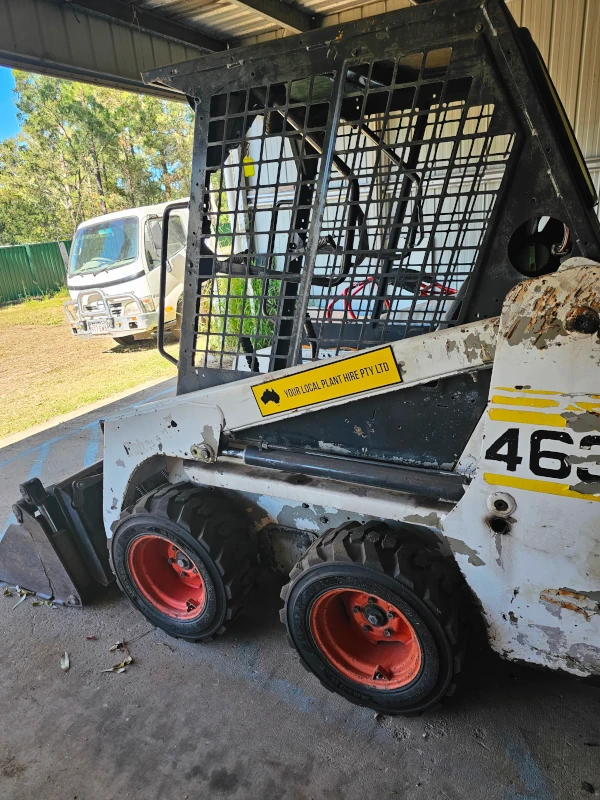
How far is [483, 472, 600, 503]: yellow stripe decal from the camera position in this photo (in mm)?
1642

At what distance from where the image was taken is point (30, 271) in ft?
57.5

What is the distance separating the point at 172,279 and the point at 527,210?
8.99 metres

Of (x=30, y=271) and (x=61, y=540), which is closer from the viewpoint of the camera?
(x=61, y=540)

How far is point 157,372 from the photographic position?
841 centimetres

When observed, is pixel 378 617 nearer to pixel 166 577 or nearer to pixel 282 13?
pixel 166 577

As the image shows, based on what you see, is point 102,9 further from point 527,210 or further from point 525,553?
point 525,553

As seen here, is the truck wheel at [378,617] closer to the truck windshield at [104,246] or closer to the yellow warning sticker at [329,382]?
the yellow warning sticker at [329,382]

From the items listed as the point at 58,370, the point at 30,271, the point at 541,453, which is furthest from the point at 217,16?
the point at 30,271

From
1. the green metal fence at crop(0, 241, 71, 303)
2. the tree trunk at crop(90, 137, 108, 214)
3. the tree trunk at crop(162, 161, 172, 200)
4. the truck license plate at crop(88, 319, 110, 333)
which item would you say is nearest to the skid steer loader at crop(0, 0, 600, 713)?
the truck license plate at crop(88, 319, 110, 333)

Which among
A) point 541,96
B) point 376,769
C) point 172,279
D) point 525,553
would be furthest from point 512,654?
point 172,279

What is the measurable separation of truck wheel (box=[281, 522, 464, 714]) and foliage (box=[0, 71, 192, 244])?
2257 centimetres

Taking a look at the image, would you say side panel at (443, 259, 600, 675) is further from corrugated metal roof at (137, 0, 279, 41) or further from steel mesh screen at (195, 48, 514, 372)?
corrugated metal roof at (137, 0, 279, 41)

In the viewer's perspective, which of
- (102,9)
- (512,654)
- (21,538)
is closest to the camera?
(512,654)

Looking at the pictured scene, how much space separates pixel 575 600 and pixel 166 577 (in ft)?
6.40
